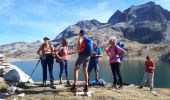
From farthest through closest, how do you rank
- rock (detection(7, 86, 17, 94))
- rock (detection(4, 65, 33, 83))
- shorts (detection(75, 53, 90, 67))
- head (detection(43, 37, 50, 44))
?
rock (detection(4, 65, 33, 83))
head (detection(43, 37, 50, 44))
rock (detection(7, 86, 17, 94))
shorts (detection(75, 53, 90, 67))

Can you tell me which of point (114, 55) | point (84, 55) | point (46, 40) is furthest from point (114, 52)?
point (46, 40)

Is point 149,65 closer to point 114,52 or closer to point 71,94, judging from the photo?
point 114,52

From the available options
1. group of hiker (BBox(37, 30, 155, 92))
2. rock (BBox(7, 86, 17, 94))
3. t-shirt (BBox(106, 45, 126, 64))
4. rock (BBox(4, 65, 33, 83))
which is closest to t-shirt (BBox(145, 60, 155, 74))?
group of hiker (BBox(37, 30, 155, 92))

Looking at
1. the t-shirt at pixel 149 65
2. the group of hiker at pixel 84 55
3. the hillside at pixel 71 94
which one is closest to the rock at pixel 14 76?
the group of hiker at pixel 84 55

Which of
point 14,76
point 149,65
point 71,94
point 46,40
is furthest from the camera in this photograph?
point 149,65

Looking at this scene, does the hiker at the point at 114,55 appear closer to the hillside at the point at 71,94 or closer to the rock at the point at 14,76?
the hillside at the point at 71,94

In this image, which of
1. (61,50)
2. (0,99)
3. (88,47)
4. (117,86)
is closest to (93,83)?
(117,86)

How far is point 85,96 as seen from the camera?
17.8m

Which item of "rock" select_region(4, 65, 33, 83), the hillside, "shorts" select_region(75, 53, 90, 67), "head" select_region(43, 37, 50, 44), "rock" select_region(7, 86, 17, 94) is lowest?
the hillside

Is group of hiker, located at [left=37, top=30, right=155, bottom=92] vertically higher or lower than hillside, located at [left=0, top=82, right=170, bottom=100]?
higher

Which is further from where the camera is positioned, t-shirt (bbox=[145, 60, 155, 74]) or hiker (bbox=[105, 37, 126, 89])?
t-shirt (bbox=[145, 60, 155, 74])

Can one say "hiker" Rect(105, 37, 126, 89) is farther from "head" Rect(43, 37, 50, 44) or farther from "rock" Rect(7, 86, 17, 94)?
"rock" Rect(7, 86, 17, 94)

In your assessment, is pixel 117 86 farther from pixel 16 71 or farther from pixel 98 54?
pixel 16 71

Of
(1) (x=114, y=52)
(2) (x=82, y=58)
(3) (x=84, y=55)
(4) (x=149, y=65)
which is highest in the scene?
(1) (x=114, y=52)
